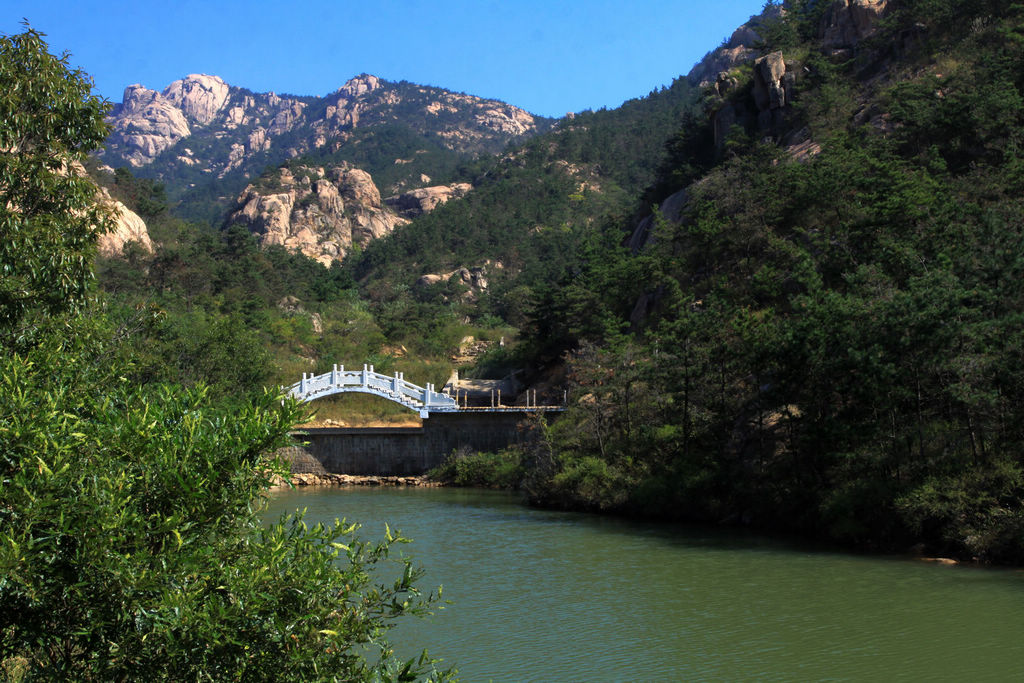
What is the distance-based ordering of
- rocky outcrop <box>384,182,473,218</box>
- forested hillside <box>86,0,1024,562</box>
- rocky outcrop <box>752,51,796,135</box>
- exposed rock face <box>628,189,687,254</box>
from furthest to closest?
rocky outcrop <box>384,182,473,218</box>
exposed rock face <box>628,189,687,254</box>
rocky outcrop <box>752,51,796,135</box>
forested hillside <box>86,0,1024,562</box>

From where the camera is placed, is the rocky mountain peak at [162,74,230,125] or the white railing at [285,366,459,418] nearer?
the white railing at [285,366,459,418]

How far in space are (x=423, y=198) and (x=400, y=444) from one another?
210 ft

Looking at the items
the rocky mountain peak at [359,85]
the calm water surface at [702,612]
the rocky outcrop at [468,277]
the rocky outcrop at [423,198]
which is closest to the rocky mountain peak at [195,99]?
the rocky mountain peak at [359,85]

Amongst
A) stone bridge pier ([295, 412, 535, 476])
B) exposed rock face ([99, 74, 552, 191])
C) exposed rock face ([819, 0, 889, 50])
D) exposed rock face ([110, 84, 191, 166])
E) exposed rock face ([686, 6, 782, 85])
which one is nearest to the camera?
stone bridge pier ([295, 412, 535, 476])

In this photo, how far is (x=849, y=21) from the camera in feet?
139

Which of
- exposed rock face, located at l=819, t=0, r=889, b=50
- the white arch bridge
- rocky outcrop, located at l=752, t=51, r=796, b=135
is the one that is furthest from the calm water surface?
exposed rock face, located at l=819, t=0, r=889, b=50

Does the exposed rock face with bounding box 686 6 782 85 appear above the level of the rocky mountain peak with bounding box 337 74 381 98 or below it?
below

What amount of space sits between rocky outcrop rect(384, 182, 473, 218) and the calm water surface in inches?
3062

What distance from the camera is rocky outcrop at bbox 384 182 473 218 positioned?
94.4 metres

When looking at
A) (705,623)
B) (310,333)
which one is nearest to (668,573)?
(705,623)

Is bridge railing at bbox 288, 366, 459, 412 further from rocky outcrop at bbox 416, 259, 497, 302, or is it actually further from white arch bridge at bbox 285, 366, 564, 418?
rocky outcrop at bbox 416, 259, 497, 302

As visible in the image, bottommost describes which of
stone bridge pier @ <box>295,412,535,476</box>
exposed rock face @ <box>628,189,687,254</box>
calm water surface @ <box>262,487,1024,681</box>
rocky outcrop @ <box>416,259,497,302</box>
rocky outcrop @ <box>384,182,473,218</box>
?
calm water surface @ <box>262,487,1024,681</box>

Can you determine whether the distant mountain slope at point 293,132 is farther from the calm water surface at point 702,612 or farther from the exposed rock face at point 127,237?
the calm water surface at point 702,612

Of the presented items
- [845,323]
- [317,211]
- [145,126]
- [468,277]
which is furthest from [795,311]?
[145,126]
